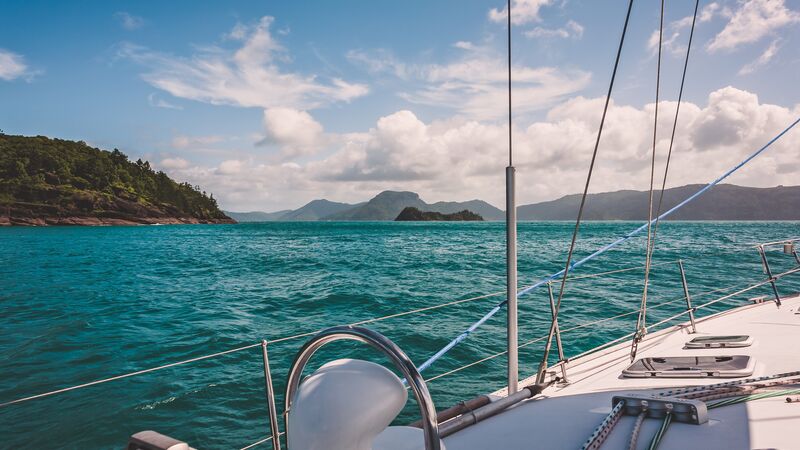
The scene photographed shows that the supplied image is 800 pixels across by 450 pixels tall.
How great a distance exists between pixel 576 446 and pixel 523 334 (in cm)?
720

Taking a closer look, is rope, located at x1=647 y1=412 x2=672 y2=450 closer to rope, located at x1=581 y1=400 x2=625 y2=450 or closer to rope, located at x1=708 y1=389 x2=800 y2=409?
rope, located at x1=581 y1=400 x2=625 y2=450

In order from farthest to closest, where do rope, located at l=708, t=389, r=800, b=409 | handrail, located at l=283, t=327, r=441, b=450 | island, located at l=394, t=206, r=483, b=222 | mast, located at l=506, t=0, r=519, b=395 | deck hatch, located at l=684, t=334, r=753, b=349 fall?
island, located at l=394, t=206, r=483, b=222, deck hatch, located at l=684, t=334, r=753, b=349, mast, located at l=506, t=0, r=519, b=395, rope, located at l=708, t=389, r=800, b=409, handrail, located at l=283, t=327, r=441, b=450

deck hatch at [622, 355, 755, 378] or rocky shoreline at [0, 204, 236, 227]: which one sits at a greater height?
rocky shoreline at [0, 204, 236, 227]

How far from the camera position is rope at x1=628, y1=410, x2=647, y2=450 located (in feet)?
5.81

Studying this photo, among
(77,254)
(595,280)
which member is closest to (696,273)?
(595,280)

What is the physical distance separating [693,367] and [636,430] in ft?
4.63

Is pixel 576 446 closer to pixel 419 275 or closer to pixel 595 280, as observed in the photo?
pixel 595 280

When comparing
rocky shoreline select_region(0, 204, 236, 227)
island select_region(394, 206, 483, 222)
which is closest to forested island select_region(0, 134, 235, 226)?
rocky shoreline select_region(0, 204, 236, 227)

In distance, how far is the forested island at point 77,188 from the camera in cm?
7788

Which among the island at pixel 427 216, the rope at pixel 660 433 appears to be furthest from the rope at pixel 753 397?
the island at pixel 427 216

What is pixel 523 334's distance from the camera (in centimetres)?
880

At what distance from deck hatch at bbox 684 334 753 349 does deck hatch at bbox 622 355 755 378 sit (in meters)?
0.52

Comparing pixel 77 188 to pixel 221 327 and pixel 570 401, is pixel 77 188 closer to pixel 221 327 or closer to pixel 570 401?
pixel 221 327

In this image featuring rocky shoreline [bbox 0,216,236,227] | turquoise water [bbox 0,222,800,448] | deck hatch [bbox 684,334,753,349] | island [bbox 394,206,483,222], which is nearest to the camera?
deck hatch [bbox 684,334,753,349]
